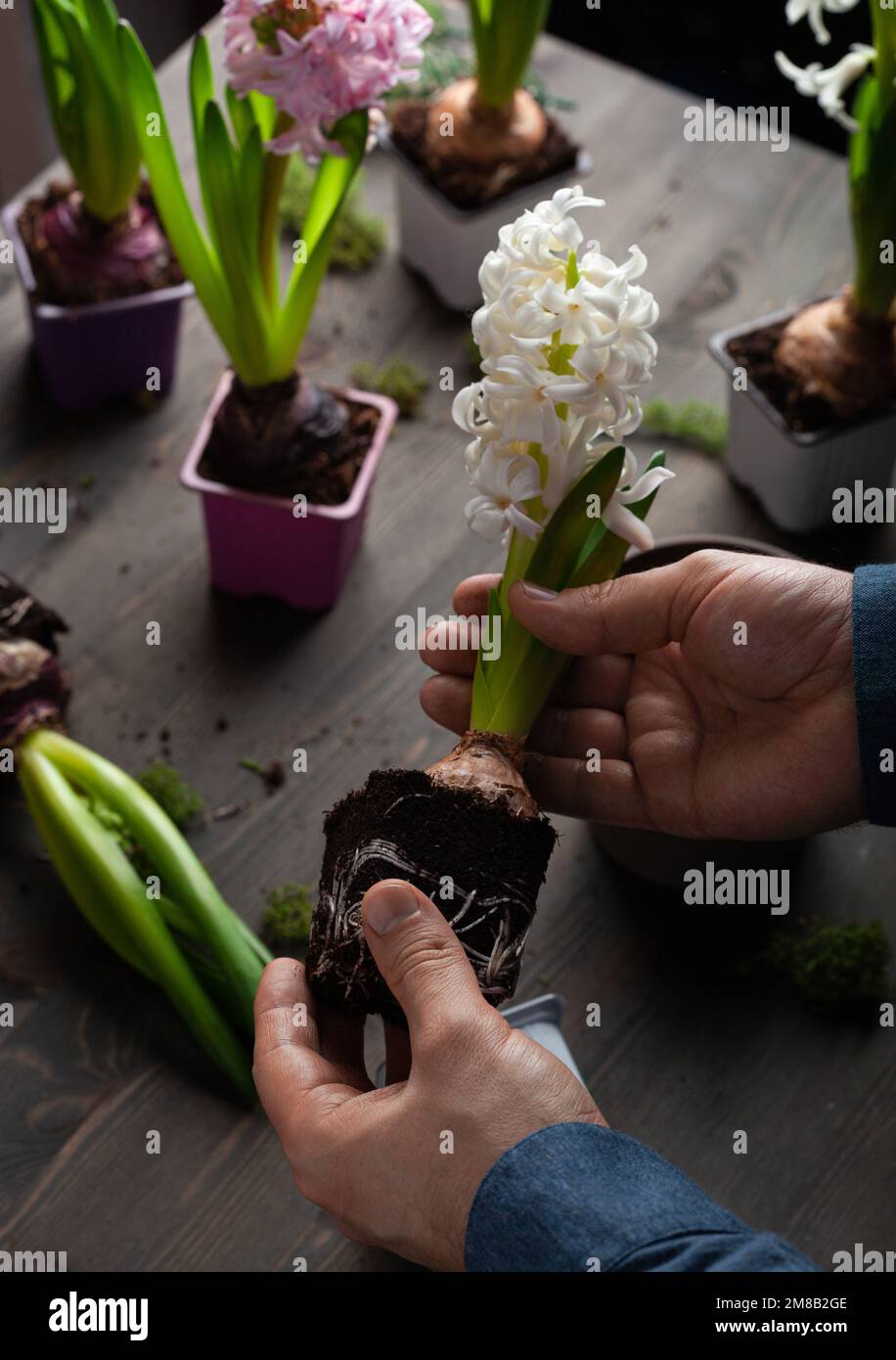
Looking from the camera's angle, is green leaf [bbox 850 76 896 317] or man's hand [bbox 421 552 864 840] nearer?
man's hand [bbox 421 552 864 840]

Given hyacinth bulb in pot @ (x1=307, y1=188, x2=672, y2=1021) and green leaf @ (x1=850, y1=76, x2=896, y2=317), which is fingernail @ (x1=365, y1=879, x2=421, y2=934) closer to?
hyacinth bulb in pot @ (x1=307, y1=188, x2=672, y2=1021)

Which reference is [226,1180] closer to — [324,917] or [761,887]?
[324,917]

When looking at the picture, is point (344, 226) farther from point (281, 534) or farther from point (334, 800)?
point (334, 800)

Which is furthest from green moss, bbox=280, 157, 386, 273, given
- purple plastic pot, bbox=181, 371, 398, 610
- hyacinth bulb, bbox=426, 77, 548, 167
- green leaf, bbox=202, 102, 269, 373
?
green leaf, bbox=202, 102, 269, 373

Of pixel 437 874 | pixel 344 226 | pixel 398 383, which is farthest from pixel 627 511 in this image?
pixel 344 226

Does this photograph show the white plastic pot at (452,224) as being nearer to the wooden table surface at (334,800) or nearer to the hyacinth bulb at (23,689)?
the wooden table surface at (334,800)

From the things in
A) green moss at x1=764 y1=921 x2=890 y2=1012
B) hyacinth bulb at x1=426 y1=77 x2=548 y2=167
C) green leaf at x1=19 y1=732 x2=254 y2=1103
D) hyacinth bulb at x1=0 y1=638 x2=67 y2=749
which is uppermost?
hyacinth bulb at x1=426 y1=77 x2=548 y2=167
